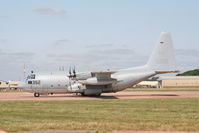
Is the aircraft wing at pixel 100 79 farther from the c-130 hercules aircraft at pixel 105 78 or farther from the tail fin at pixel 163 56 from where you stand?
the tail fin at pixel 163 56

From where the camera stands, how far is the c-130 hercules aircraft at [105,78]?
1956 inches

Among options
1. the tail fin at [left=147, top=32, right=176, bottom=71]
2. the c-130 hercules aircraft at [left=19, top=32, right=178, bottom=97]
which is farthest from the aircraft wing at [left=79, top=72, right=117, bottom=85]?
the tail fin at [left=147, top=32, right=176, bottom=71]

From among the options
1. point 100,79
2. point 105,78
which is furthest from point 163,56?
point 100,79

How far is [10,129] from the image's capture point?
1758cm

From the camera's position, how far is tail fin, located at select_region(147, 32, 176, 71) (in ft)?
166

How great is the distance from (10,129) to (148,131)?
265 inches

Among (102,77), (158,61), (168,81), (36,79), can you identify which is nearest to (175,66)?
(158,61)

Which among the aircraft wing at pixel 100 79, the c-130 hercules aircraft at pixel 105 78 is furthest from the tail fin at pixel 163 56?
the aircraft wing at pixel 100 79

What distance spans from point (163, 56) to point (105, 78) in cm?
898

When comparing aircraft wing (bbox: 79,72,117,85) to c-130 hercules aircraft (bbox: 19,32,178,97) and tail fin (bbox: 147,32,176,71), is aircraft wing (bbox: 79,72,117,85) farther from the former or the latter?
tail fin (bbox: 147,32,176,71)

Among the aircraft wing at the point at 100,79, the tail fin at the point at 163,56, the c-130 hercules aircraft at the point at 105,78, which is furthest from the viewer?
the tail fin at the point at 163,56

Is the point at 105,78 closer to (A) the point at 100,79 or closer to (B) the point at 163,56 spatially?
(A) the point at 100,79

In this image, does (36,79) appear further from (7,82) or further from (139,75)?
(7,82)

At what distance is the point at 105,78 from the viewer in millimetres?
49406
